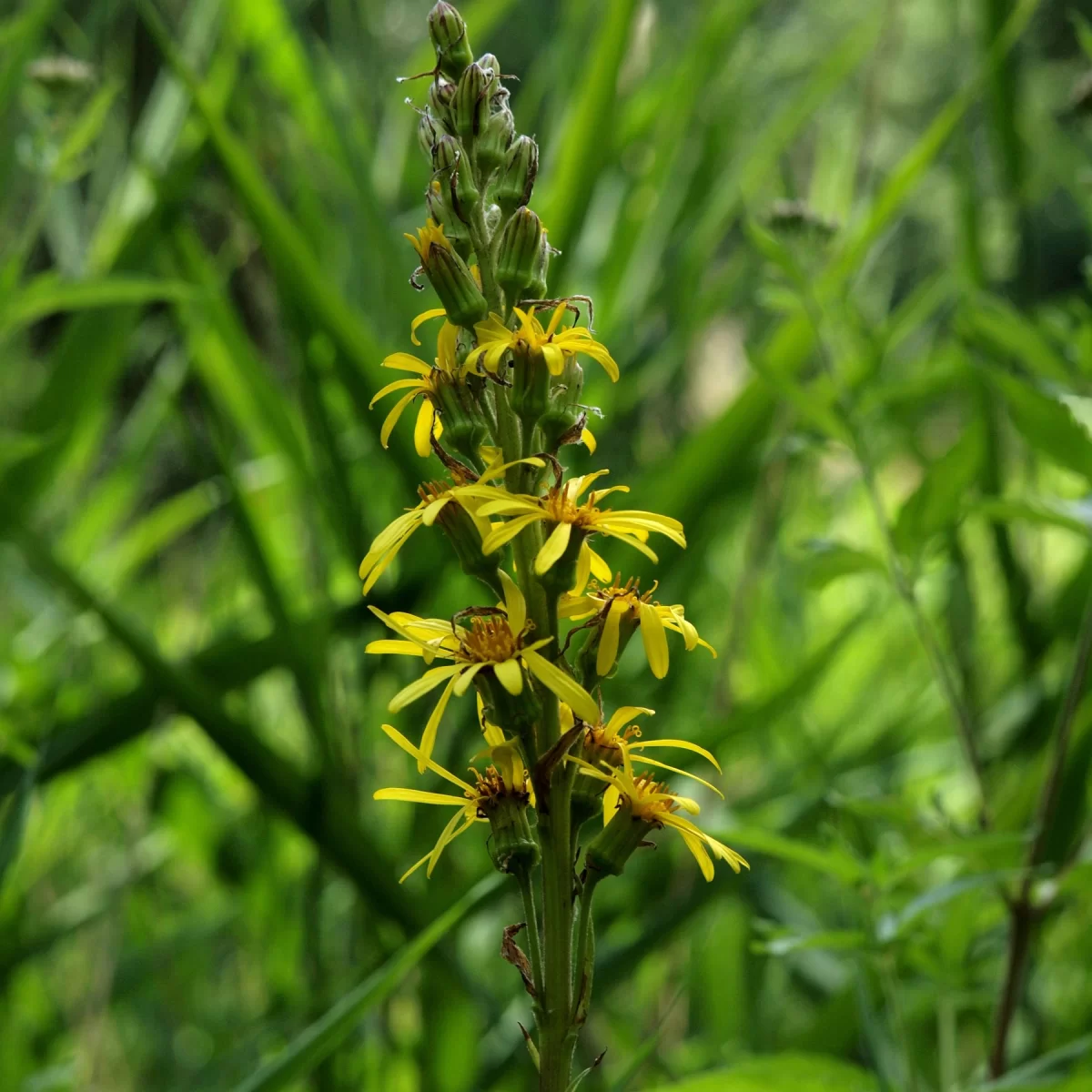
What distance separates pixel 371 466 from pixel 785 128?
1.89 feet

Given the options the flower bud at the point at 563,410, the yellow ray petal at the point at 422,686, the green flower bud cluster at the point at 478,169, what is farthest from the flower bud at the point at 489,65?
the yellow ray petal at the point at 422,686

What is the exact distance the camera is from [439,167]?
396 mm

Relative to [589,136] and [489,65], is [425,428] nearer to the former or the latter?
[489,65]

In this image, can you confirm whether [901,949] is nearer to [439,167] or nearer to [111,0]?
[439,167]

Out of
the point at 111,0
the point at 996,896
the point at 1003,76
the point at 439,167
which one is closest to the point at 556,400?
the point at 439,167

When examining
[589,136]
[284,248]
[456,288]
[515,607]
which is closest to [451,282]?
[456,288]

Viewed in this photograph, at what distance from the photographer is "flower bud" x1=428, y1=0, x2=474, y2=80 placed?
1.33 feet

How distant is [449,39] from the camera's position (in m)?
0.42

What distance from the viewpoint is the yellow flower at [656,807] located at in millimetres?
371

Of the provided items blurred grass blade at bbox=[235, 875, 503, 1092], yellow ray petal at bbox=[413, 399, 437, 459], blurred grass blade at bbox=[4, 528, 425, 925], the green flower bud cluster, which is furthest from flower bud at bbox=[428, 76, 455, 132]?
blurred grass blade at bbox=[4, 528, 425, 925]

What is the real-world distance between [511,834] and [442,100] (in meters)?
0.26

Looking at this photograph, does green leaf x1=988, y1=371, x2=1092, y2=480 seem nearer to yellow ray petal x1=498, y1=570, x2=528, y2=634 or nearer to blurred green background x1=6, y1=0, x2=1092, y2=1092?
blurred green background x1=6, y1=0, x2=1092, y2=1092

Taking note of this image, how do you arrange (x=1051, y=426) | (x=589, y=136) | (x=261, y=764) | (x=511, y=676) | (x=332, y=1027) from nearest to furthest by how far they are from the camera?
(x=511, y=676), (x=332, y=1027), (x=1051, y=426), (x=261, y=764), (x=589, y=136)

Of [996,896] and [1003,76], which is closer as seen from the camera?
[996,896]
